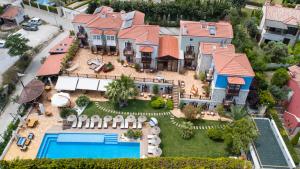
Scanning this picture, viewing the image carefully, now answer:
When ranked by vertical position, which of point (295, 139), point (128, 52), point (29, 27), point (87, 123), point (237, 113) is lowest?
point (87, 123)

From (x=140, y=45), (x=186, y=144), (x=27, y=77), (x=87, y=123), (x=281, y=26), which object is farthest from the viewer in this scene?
(x=281, y=26)

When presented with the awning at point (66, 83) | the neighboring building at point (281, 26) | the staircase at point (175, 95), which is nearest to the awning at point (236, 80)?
Result: the staircase at point (175, 95)

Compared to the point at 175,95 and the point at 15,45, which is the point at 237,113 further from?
the point at 15,45

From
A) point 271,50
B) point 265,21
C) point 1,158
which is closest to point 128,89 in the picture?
point 1,158

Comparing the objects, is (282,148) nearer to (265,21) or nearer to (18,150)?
(265,21)

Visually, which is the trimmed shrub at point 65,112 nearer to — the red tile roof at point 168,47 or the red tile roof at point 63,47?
the red tile roof at point 63,47

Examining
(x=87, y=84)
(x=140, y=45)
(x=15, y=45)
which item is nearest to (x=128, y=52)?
(x=140, y=45)

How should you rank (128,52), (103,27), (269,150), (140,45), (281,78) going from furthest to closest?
(103,27) → (128,52) → (140,45) → (281,78) → (269,150)
